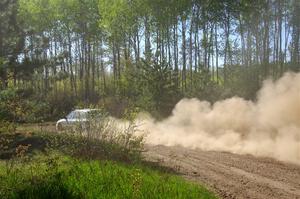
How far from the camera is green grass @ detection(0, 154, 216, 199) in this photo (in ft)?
35.9

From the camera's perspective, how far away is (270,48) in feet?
163

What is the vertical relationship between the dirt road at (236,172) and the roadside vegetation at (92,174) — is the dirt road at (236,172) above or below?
below

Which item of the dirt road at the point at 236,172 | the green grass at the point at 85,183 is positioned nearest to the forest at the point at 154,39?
the dirt road at the point at 236,172

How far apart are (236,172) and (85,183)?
5497 millimetres

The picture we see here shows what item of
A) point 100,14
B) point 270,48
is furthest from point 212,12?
point 100,14

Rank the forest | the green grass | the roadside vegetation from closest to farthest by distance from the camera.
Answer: the green grass
the roadside vegetation
the forest

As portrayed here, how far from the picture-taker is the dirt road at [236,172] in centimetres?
1228

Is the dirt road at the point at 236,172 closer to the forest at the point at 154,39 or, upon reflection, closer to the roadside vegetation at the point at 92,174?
the roadside vegetation at the point at 92,174

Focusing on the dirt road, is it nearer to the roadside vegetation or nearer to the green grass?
the roadside vegetation

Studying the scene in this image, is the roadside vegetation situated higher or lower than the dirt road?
higher

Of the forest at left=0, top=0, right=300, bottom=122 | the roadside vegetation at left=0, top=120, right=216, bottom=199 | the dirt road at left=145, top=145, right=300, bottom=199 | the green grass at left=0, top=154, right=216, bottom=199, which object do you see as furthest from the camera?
the forest at left=0, top=0, right=300, bottom=122

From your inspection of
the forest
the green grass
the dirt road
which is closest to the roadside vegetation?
the green grass

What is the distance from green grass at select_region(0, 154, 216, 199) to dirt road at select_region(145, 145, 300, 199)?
1.25m

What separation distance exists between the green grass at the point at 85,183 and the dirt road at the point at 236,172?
1.25m
